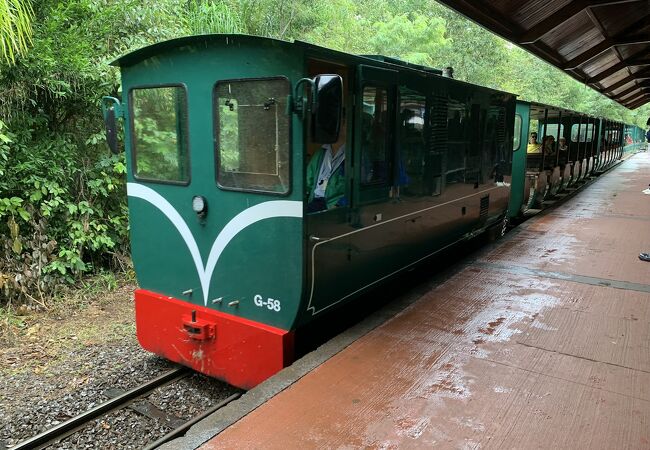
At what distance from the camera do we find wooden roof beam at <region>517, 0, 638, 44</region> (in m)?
6.28

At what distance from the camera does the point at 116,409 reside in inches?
152

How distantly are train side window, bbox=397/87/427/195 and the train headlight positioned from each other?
1.63 metres

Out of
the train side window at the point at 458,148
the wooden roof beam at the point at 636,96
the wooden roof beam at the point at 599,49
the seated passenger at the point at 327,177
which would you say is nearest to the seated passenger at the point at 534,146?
the wooden roof beam at the point at 599,49

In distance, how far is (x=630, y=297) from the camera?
480 cm

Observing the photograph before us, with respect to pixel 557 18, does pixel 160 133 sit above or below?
below

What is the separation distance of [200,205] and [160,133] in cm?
69

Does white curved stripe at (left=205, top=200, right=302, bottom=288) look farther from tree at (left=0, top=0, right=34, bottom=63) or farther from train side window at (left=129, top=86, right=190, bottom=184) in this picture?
tree at (left=0, top=0, right=34, bottom=63)

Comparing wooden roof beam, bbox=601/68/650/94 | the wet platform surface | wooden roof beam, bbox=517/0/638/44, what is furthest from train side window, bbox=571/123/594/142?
the wet platform surface

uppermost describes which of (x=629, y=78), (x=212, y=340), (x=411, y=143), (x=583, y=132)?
(x=629, y=78)

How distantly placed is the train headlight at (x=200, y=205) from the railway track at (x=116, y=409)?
4.54ft

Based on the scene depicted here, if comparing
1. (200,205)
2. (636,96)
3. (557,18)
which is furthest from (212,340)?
(636,96)

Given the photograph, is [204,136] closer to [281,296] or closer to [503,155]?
[281,296]

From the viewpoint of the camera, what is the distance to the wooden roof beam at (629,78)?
13217 millimetres

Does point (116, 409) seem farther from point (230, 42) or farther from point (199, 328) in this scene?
point (230, 42)
